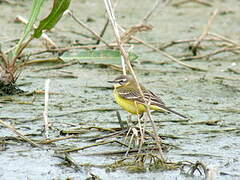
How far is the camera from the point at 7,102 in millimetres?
6953

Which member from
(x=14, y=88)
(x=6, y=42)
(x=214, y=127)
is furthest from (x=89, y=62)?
(x=214, y=127)

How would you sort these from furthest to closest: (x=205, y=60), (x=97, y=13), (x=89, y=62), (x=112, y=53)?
(x=97, y=13) < (x=205, y=60) < (x=89, y=62) < (x=112, y=53)

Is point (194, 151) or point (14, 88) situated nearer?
point (194, 151)

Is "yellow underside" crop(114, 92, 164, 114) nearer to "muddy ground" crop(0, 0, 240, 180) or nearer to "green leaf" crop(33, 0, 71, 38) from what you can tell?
"muddy ground" crop(0, 0, 240, 180)

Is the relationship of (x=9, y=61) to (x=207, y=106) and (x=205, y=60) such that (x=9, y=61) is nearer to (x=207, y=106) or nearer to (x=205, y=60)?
(x=207, y=106)

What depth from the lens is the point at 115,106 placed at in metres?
Result: 7.16

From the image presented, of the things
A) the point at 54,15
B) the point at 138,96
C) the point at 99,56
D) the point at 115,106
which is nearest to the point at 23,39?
the point at 54,15

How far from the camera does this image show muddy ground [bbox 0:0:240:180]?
5.25 meters

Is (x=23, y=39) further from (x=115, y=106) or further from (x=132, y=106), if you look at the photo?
(x=132, y=106)

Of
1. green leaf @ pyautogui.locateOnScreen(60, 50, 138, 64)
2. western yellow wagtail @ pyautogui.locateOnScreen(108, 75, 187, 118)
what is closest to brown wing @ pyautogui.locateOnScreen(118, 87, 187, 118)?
western yellow wagtail @ pyautogui.locateOnScreen(108, 75, 187, 118)

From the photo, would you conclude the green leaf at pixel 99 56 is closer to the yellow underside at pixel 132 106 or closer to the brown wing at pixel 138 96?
the brown wing at pixel 138 96

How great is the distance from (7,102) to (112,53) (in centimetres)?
138

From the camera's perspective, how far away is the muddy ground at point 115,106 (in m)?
5.25

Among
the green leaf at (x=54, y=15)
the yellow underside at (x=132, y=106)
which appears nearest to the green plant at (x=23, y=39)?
the green leaf at (x=54, y=15)
